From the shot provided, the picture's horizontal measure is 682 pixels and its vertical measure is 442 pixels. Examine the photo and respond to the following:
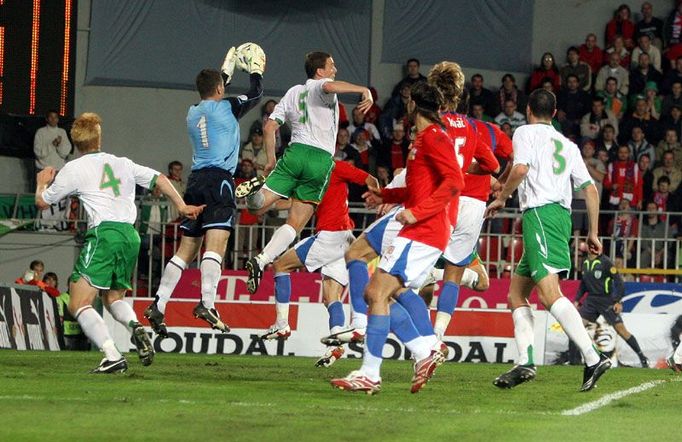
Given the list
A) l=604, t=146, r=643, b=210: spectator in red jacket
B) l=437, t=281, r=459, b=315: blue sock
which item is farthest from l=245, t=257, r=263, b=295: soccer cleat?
l=604, t=146, r=643, b=210: spectator in red jacket

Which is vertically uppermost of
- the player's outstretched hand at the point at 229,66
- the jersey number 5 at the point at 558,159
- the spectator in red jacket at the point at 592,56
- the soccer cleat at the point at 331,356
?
the spectator in red jacket at the point at 592,56

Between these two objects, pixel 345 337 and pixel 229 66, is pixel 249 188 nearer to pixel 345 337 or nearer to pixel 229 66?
pixel 229 66

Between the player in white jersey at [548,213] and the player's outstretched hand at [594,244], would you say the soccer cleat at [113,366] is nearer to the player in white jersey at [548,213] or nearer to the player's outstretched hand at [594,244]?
the player in white jersey at [548,213]

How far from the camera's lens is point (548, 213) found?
11.2 m

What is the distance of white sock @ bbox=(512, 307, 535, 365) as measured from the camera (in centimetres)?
1152

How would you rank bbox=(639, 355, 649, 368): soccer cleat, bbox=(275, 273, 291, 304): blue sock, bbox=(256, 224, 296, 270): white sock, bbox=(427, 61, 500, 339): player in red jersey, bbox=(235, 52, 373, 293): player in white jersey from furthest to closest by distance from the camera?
bbox=(639, 355, 649, 368): soccer cleat
bbox=(275, 273, 291, 304): blue sock
bbox=(235, 52, 373, 293): player in white jersey
bbox=(256, 224, 296, 270): white sock
bbox=(427, 61, 500, 339): player in red jersey

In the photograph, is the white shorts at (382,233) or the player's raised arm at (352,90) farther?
the player's raised arm at (352,90)

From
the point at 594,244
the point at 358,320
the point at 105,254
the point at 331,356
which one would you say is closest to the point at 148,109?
the point at 331,356

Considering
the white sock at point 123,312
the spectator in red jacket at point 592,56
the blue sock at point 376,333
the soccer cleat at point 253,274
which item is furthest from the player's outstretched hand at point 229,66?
the spectator in red jacket at point 592,56

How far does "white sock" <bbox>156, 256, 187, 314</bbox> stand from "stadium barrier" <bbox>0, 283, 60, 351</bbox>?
5.22m

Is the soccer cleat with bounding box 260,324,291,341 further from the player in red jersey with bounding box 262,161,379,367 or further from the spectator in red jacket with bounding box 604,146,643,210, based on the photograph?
the spectator in red jacket with bounding box 604,146,643,210

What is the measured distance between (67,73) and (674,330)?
9.81 metres

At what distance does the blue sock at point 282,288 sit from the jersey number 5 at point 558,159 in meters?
3.95

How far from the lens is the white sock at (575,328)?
432 inches
